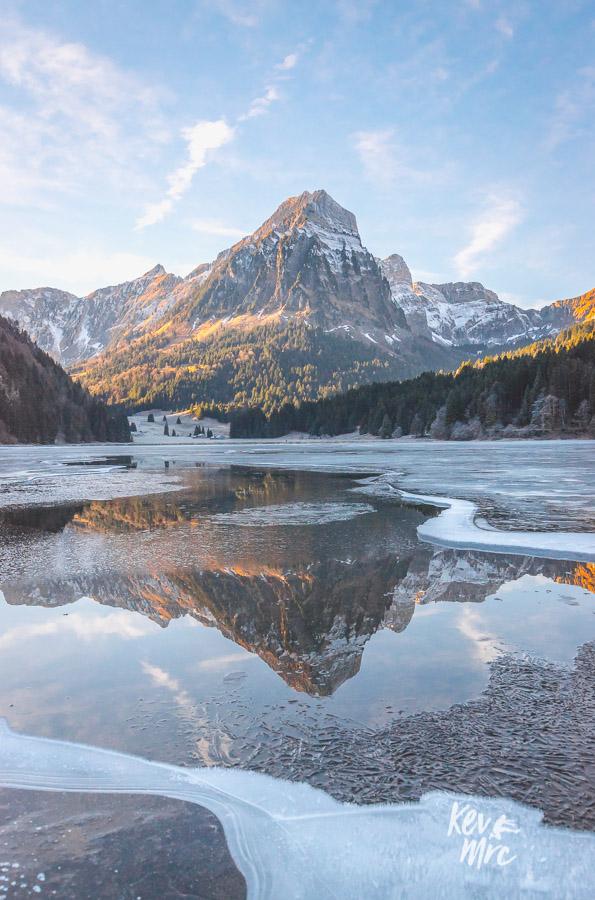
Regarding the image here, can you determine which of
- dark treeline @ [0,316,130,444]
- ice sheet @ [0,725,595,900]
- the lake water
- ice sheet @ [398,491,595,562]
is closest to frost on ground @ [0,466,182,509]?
the lake water

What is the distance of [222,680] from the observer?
566 centimetres

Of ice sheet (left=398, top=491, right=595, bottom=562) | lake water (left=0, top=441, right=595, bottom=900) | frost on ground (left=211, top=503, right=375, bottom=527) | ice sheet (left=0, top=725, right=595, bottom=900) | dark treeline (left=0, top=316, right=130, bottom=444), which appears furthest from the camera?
dark treeline (left=0, top=316, right=130, bottom=444)

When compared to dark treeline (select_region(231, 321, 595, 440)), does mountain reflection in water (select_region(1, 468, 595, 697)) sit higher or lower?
lower

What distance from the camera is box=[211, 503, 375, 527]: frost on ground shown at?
52.4 ft

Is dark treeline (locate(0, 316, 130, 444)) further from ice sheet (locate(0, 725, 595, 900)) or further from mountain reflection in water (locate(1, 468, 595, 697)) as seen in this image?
ice sheet (locate(0, 725, 595, 900))

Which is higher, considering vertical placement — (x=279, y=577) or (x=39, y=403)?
(x=39, y=403)

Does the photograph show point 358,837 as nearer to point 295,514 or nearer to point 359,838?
→ point 359,838

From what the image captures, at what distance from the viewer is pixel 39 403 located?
114000 millimetres

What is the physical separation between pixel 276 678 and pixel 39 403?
402 ft

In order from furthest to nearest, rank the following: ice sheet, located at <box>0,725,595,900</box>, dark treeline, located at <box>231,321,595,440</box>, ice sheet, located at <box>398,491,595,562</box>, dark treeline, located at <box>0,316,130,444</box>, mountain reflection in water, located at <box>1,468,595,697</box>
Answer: dark treeline, located at <box>0,316,130,444</box> < dark treeline, located at <box>231,321,595,440</box> < ice sheet, located at <box>398,491,595,562</box> < mountain reflection in water, located at <box>1,468,595,697</box> < ice sheet, located at <box>0,725,595,900</box>

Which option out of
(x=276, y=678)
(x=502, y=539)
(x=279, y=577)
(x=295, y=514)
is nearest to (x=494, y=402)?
(x=295, y=514)

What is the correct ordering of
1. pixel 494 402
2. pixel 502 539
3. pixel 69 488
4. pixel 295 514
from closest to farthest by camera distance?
pixel 502 539 < pixel 295 514 < pixel 69 488 < pixel 494 402

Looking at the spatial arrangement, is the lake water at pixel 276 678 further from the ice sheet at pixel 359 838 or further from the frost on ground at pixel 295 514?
the frost on ground at pixel 295 514

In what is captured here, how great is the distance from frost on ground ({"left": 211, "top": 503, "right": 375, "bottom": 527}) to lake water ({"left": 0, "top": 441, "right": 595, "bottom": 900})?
3.06 metres
